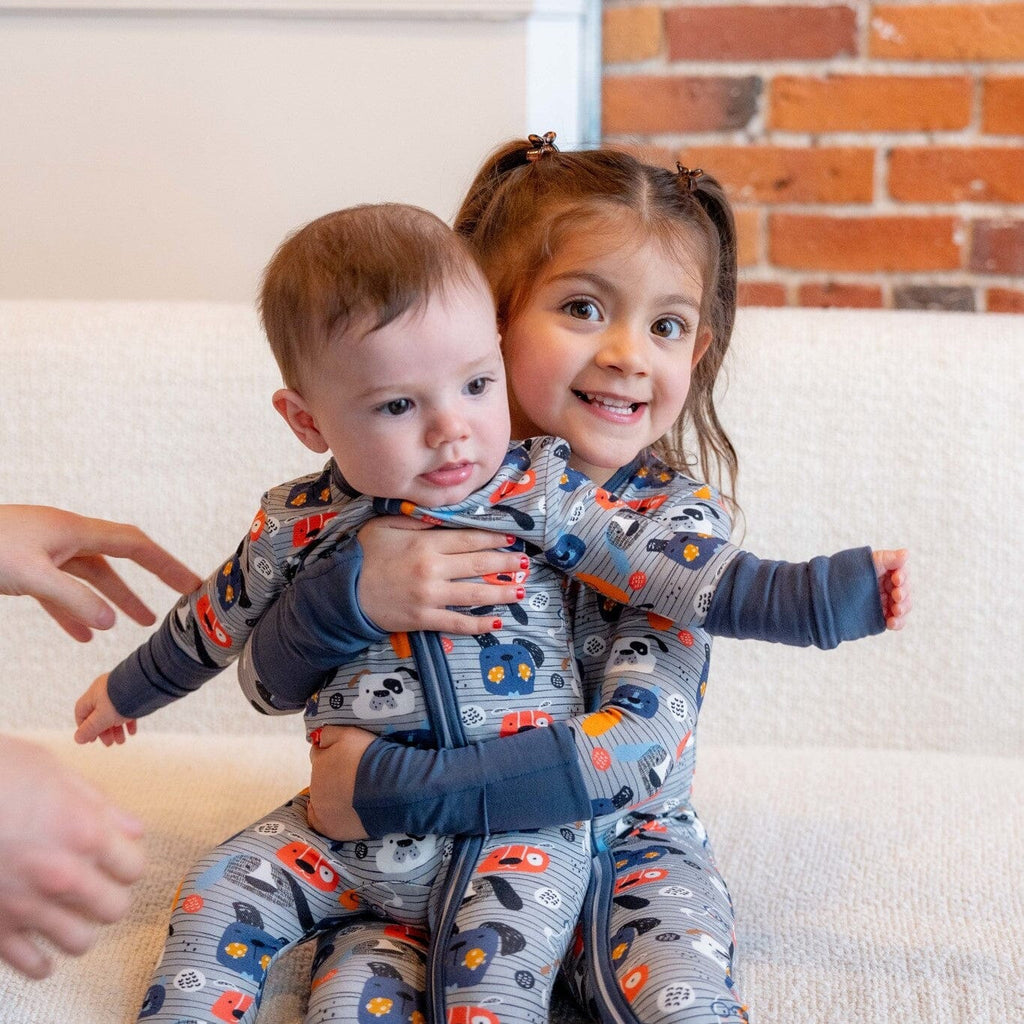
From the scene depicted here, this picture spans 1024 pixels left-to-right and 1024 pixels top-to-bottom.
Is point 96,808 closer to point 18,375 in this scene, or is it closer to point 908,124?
point 18,375

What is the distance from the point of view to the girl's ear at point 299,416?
3.14 ft

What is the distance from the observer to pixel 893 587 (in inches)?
35.2

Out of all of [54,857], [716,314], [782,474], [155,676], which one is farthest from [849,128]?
[54,857]

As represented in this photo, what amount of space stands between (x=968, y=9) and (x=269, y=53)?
1015 mm

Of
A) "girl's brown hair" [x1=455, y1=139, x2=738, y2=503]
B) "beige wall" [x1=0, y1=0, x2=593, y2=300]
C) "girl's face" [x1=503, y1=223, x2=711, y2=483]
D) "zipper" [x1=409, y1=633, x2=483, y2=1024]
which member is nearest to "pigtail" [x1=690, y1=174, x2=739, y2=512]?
"girl's brown hair" [x1=455, y1=139, x2=738, y2=503]

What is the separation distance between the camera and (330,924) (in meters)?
0.99

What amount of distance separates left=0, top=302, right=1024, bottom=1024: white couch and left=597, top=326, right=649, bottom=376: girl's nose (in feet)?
1.56

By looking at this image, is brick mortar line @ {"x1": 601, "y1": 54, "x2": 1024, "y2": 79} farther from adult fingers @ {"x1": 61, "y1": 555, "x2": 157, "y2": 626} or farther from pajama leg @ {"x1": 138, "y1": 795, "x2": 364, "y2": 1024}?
pajama leg @ {"x1": 138, "y1": 795, "x2": 364, "y2": 1024}

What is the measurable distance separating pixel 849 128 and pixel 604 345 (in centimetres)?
107

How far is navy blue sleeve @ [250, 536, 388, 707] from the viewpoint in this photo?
95 centimetres

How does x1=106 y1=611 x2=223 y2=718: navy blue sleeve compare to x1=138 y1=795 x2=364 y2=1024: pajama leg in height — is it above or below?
above

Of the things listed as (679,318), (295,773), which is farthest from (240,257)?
(679,318)

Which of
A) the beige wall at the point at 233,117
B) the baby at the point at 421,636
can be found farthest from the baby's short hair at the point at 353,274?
the beige wall at the point at 233,117

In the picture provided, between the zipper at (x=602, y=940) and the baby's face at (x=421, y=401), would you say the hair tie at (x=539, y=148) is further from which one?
the zipper at (x=602, y=940)
